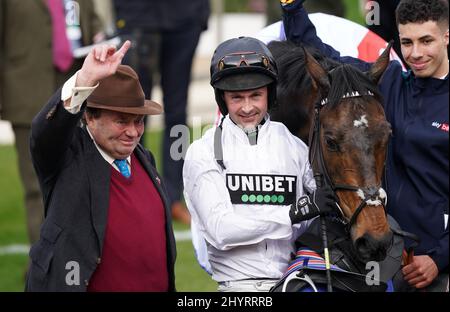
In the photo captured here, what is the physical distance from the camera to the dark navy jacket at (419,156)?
234 inches

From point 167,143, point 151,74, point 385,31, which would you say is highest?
point 385,31

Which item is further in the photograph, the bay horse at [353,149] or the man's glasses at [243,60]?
the man's glasses at [243,60]

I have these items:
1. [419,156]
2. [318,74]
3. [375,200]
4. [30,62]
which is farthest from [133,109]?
[30,62]

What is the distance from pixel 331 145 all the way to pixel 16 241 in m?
5.53

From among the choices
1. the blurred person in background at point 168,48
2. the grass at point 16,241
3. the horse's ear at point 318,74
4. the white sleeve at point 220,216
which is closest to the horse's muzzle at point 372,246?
the white sleeve at point 220,216

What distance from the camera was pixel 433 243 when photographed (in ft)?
19.8

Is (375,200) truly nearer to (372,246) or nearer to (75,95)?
(372,246)

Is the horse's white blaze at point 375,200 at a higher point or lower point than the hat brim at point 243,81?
lower

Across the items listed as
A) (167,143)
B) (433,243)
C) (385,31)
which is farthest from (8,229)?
(433,243)

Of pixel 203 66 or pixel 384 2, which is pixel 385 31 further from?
pixel 203 66

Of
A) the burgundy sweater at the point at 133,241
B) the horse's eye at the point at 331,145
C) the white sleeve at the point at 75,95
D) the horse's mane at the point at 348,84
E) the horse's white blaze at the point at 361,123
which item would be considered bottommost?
the burgundy sweater at the point at 133,241

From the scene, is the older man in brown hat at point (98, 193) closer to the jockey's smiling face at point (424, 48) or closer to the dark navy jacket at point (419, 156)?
the dark navy jacket at point (419, 156)

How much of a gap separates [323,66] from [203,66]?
10572mm

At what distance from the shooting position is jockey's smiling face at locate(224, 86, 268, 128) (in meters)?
5.27
